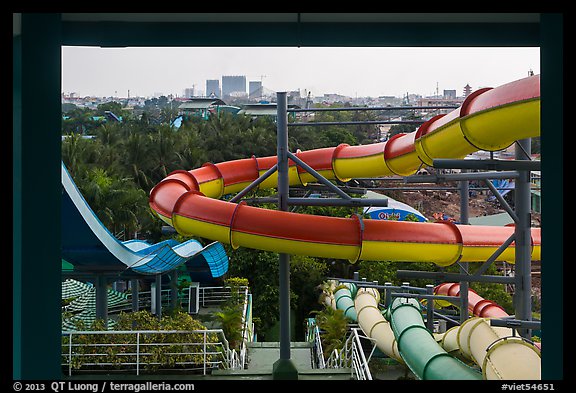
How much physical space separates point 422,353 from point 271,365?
10.5 ft

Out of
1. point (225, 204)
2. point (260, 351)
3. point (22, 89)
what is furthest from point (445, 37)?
point (260, 351)

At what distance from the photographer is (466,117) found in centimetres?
543

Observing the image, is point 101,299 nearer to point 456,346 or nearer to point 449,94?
point 456,346

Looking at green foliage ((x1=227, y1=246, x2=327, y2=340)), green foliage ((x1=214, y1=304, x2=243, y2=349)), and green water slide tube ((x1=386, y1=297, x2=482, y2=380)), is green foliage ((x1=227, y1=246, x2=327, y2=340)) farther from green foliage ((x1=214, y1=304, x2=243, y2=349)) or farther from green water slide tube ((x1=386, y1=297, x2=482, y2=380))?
green water slide tube ((x1=386, y1=297, x2=482, y2=380))

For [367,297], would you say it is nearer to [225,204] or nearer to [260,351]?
[260,351]

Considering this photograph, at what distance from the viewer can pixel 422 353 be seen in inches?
277

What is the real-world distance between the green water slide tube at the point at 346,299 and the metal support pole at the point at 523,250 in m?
7.01

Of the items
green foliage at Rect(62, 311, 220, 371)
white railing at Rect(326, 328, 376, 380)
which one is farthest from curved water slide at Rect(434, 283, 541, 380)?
green foliage at Rect(62, 311, 220, 371)

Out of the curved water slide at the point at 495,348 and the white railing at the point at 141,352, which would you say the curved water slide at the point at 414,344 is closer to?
the curved water slide at the point at 495,348

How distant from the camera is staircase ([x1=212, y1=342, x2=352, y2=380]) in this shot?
7551mm

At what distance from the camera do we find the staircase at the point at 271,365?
7.55 m

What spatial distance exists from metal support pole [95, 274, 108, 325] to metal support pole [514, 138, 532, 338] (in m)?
5.33

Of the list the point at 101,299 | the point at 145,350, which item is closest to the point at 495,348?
the point at 145,350

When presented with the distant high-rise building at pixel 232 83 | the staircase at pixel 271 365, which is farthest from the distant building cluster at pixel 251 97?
the staircase at pixel 271 365
